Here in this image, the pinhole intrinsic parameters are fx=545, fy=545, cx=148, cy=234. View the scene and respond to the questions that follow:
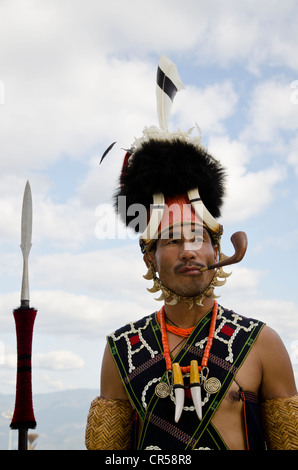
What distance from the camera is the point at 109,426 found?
16.2 ft

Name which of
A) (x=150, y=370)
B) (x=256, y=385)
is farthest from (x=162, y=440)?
(x=256, y=385)

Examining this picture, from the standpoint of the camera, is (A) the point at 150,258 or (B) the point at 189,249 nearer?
(B) the point at 189,249

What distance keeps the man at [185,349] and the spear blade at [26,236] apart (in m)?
0.94

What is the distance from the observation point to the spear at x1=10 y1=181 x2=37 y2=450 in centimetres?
470

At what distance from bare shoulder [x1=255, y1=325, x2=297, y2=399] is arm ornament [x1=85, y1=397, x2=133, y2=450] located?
1.27m

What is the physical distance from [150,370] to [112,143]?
7.81 feet

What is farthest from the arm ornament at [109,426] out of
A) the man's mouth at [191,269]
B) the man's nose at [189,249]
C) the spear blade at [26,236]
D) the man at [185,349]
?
the man's nose at [189,249]

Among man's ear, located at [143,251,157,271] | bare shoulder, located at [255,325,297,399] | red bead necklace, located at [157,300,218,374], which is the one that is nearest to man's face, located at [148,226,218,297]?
man's ear, located at [143,251,157,271]

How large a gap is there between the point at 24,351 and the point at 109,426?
1027 mm

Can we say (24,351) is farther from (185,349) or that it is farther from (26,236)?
(185,349)

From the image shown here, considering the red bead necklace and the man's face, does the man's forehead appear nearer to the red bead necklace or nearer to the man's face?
the man's face

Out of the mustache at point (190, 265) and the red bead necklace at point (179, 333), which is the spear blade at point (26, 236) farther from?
the mustache at point (190, 265)

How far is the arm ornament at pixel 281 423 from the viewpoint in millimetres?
4566

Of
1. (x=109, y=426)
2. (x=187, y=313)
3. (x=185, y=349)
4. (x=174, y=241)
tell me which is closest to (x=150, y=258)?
(x=174, y=241)
